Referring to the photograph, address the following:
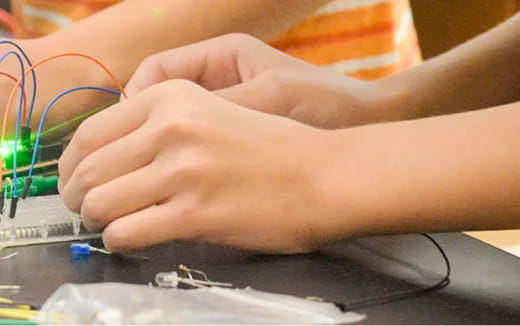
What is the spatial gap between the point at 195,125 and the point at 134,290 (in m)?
0.13

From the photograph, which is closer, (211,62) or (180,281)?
(180,281)

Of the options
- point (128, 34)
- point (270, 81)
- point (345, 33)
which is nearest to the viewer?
point (270, 81)

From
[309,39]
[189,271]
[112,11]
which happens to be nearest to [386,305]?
[189,271]

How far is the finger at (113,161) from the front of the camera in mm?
473

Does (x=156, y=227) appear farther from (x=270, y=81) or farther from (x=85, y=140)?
(x=270, y=81)

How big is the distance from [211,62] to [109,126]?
22 centimetres

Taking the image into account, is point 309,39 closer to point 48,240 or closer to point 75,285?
point 48,240

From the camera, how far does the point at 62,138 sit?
0.81 metres

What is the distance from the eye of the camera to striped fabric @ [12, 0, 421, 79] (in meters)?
1.20

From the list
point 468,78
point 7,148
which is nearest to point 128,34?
point 7,148

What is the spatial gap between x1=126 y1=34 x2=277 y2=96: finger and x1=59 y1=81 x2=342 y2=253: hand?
0.20 meters

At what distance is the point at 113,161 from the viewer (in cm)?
48

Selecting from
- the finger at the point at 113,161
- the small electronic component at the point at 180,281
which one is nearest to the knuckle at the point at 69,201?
the finger at the point at 113,161

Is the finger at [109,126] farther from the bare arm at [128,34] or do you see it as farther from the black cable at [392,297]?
the bare arm at [128,34]
